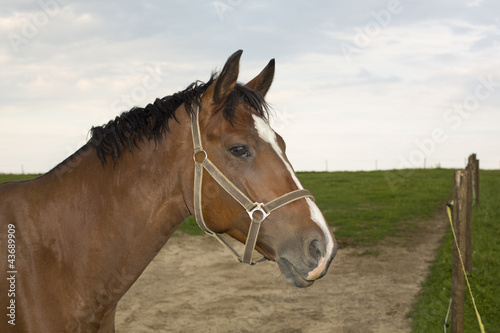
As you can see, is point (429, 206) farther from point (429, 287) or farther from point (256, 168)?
point (256, 168)

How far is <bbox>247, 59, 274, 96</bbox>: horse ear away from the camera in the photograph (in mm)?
3262

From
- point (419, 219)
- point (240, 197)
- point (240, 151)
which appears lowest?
point (419, 219)

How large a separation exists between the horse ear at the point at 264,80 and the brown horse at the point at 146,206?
1.19 ft

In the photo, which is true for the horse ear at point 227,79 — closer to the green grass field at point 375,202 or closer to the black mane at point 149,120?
the black mane at point 149,120

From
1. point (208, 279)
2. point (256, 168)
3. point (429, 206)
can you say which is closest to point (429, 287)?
point (208, 279)

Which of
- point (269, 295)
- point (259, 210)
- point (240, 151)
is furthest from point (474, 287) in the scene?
point (240, 151)

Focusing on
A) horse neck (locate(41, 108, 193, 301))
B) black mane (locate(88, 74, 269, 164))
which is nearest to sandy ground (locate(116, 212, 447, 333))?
horse neck (locate(41, 108, 193, 301))

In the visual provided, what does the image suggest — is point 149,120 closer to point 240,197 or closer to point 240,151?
point 240,151

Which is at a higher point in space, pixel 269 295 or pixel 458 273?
Answer: pixel 458 273

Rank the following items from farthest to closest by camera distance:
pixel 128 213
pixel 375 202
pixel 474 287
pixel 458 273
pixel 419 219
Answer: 1. pixel 375 202
2. pixel 419 219
3. pixel 474 287
4. pixel 458 273
5. pixel 128 213

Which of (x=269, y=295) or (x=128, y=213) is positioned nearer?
(x=128, y=213)

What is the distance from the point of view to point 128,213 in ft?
9.28

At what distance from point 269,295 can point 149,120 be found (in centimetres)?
666

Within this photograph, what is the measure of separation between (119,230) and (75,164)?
2.10 ft
